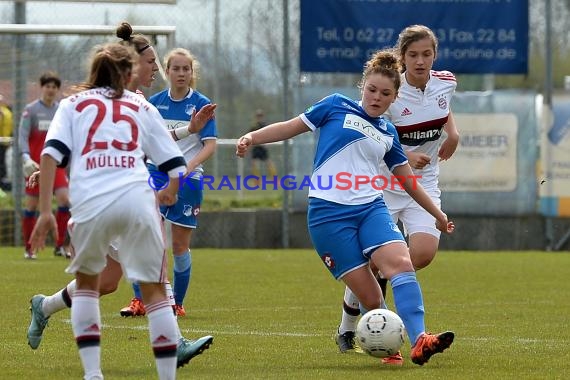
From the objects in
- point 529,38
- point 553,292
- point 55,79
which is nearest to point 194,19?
point 55,79

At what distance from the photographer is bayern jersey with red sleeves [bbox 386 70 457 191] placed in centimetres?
788

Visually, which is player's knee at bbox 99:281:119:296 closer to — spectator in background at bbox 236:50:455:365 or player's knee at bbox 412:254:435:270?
spectator in background at bbox 236:50:455:365

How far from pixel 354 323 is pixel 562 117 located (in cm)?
984

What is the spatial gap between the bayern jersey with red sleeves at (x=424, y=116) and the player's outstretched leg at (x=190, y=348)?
6.82 ft

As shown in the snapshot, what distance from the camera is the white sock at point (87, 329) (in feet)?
17.5

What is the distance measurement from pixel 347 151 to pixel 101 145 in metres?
1.80

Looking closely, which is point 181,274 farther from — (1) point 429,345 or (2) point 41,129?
(2) point 41,129

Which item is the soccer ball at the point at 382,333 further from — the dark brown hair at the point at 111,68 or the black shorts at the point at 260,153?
the black shorts at the point at 260,153

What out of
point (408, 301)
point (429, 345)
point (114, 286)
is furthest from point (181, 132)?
point (429, 345)

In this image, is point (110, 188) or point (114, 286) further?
point (114, 286)

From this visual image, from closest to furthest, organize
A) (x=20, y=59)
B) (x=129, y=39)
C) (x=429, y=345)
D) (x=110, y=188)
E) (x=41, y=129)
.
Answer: (x=110, y=188) → (x=429, y=345) → (x=129, y=39) → (x=41, y=129) → (x=20, y=59)

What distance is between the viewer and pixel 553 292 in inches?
433

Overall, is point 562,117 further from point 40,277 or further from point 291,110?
point 40,277

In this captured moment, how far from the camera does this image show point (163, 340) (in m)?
5.30
